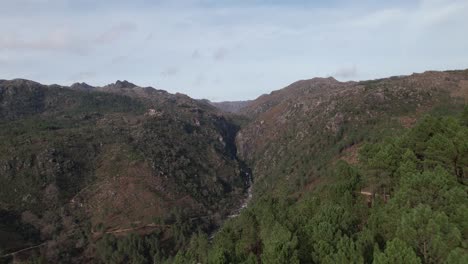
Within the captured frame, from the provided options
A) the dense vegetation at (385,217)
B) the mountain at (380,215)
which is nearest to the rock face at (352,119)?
the mountain at (380,215)

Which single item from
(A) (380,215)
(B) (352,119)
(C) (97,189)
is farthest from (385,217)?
(B) (352,119)

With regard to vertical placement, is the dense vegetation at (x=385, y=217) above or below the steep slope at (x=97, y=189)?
above

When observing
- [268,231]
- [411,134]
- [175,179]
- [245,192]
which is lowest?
[245,192]

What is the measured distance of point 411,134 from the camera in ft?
227

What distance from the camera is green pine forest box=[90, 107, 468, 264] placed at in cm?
3838

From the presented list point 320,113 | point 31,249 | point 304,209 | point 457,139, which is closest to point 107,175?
point 31,249

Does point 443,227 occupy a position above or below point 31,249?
above

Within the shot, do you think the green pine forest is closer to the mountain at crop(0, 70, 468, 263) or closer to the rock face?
the mountain at crop(0, 70, 468, 263)

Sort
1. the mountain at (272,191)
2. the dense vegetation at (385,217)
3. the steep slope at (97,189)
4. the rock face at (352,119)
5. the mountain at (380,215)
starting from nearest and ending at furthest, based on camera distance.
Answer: the dense vegetation at (385,217) → the mountain at (380,215) → the mountain at (272,191) → the steep slope at (97,189) → the rock face at (352,119)

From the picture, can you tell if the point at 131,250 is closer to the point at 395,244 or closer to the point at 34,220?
the point at 34,220

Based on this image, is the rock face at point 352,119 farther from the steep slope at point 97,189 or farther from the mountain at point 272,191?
the steep slope at point 97,189

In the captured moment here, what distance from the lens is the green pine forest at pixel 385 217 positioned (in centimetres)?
3838

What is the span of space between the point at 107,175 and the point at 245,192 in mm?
59266

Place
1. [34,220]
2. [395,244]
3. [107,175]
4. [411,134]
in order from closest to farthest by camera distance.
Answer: [395,244] < [411,134] < [34,220] < [107,175]
